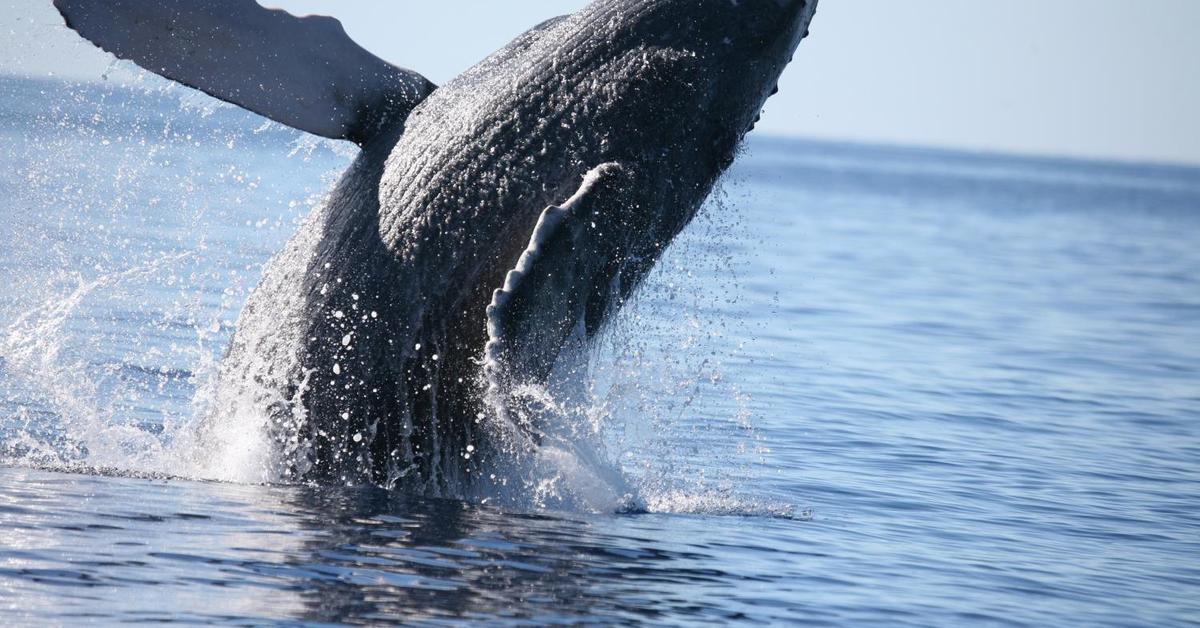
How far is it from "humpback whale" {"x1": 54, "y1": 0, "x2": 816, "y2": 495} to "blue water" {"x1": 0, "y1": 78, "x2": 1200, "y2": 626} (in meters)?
0.51

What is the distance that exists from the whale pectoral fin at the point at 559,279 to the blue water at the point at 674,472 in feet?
2.99

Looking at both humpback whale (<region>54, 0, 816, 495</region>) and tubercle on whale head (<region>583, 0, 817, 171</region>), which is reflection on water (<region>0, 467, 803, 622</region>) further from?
tubercle on whale head (<region>583, 0, 817, 171</region>)

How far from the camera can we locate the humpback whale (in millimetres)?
9414

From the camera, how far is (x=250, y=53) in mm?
9641

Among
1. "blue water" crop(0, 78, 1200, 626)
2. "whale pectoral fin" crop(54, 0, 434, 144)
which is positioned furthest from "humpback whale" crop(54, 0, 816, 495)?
"blue water" crop(0, 78, 1200, 626)

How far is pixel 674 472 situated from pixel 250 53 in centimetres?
475

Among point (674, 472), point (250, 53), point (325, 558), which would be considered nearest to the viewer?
point (325, 558)

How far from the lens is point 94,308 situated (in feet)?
56.2

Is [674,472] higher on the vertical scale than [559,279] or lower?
lower

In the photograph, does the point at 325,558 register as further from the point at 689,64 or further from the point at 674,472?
the point at 674,472

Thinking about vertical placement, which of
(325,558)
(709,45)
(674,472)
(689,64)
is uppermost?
(709,45)

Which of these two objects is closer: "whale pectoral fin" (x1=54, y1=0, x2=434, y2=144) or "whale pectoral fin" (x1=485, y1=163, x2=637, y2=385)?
"whale pectoral fin" (x1=485, y1=163, x2=637, y2=385)

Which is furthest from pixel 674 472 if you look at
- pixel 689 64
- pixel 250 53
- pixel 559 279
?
pixel 250 53

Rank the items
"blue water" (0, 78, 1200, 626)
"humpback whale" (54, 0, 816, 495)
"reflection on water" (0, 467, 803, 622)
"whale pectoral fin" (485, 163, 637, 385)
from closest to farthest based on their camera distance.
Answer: "reflection on water" (0, 467, 803, 622) < "blue water" (0, 78, 1200, 626) < "whale pectoral fin" (485, 163, 637, 385) < "humpback whale" (54, 0, 816, 495)
